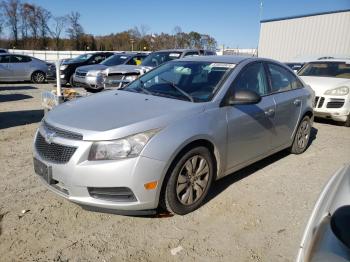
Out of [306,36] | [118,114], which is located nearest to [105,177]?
[118,114]

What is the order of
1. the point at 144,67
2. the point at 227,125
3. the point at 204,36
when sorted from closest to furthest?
1. the point at 227,125
2. the point at 144,67
3. the point at 204,36

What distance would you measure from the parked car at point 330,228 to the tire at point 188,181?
58.9 inches

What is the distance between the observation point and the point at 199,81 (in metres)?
4.09

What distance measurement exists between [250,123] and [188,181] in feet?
3.77

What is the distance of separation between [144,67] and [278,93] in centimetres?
586

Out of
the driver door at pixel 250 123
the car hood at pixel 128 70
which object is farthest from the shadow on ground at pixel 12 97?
the driver door at pixel 250 123

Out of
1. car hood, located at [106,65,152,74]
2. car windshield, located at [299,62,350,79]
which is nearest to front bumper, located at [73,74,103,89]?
car hood, located at [106,65,152,74]

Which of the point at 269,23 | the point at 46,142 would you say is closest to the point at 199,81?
the point at 46,142

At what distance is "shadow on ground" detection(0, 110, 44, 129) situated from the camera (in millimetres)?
7262

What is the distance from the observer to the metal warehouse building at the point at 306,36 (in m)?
24.2

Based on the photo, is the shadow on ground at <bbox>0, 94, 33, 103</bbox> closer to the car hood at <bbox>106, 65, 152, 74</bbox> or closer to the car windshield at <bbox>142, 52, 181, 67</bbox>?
the car hood at <bbox>106, 65, 152, 74</bbox>

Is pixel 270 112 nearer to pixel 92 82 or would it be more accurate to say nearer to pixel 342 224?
pixel 342 224

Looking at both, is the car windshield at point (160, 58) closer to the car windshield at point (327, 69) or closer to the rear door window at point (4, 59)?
the car windshield at point (327, 69)

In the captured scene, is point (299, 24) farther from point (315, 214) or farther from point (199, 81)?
point (315, 214)
